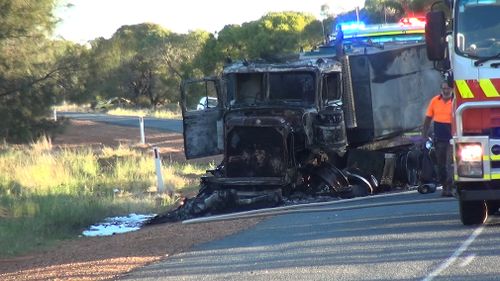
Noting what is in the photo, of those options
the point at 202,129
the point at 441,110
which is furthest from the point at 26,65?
the point at 441,110

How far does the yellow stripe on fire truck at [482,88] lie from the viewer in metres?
8.43

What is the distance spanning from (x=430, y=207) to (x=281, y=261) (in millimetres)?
3798

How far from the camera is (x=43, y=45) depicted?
70.2ft

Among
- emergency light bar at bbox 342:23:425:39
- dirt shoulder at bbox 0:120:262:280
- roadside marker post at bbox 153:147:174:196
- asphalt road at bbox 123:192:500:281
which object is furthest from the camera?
roadside marker post at bbox 153:147:174:196

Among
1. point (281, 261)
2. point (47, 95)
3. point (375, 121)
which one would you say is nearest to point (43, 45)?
point (47, 95)

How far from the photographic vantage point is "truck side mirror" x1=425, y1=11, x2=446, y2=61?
8555mm

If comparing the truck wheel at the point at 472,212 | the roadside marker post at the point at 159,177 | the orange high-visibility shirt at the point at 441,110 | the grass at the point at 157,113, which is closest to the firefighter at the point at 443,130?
the orange high-visibility shirt at the point at 441,110

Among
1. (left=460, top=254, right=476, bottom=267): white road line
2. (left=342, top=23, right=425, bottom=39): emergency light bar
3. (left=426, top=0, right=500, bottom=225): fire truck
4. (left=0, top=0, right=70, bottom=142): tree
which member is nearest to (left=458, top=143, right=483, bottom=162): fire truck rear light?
(left=426, top=0, right=500, bottom=225): fire truck

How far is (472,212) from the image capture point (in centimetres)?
921

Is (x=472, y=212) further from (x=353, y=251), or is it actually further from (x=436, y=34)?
(x=436, y=34)

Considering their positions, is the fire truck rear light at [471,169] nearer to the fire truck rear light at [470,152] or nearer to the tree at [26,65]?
the fire truck rear light at [470,152]

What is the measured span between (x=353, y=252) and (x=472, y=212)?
1879mm

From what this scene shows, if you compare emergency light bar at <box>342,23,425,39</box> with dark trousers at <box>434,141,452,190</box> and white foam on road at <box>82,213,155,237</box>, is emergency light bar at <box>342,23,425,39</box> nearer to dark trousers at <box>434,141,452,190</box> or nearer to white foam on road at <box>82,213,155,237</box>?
dark trousers at <box>434,141,452,190</box>

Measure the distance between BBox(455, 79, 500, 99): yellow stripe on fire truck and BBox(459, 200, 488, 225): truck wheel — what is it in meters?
1.36
